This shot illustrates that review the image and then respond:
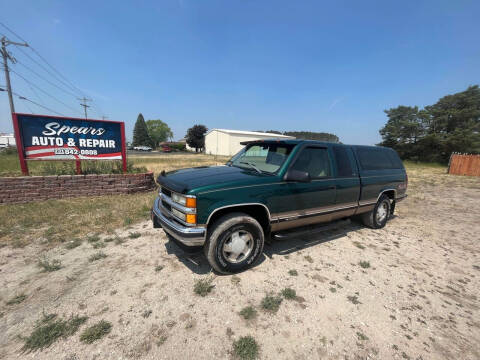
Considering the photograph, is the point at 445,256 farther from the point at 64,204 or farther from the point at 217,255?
the point at 64,204

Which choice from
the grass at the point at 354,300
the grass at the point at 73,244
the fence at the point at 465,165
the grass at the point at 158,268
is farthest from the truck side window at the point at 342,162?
the fence at the point at 465,165

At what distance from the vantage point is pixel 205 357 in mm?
1776

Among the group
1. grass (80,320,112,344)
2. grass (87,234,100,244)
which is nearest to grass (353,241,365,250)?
grass (80,320,112,344)

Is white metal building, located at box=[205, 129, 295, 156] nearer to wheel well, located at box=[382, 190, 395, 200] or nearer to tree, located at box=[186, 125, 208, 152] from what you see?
tree, located at box=[186, 125, 208, 152]

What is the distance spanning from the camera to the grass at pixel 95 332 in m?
1.87

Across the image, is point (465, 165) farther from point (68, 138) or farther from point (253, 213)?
point (68, 138)

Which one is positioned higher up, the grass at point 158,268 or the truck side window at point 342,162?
the truck side window at point 342,162

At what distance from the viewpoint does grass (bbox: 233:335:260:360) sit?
1787 millimetres

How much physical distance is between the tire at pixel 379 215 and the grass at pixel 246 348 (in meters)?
4.23

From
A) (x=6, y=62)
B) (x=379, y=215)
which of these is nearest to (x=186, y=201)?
(x=379, y=215)

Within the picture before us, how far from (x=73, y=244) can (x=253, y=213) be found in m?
3.38

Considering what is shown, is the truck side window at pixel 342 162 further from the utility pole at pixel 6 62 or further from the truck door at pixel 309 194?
the utility pole at pixel 6 62

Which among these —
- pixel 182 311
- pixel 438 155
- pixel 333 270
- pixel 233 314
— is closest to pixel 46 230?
pixel 182 311

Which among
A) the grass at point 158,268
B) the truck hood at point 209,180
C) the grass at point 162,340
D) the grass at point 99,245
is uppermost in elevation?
the truck hood at point 209,180
